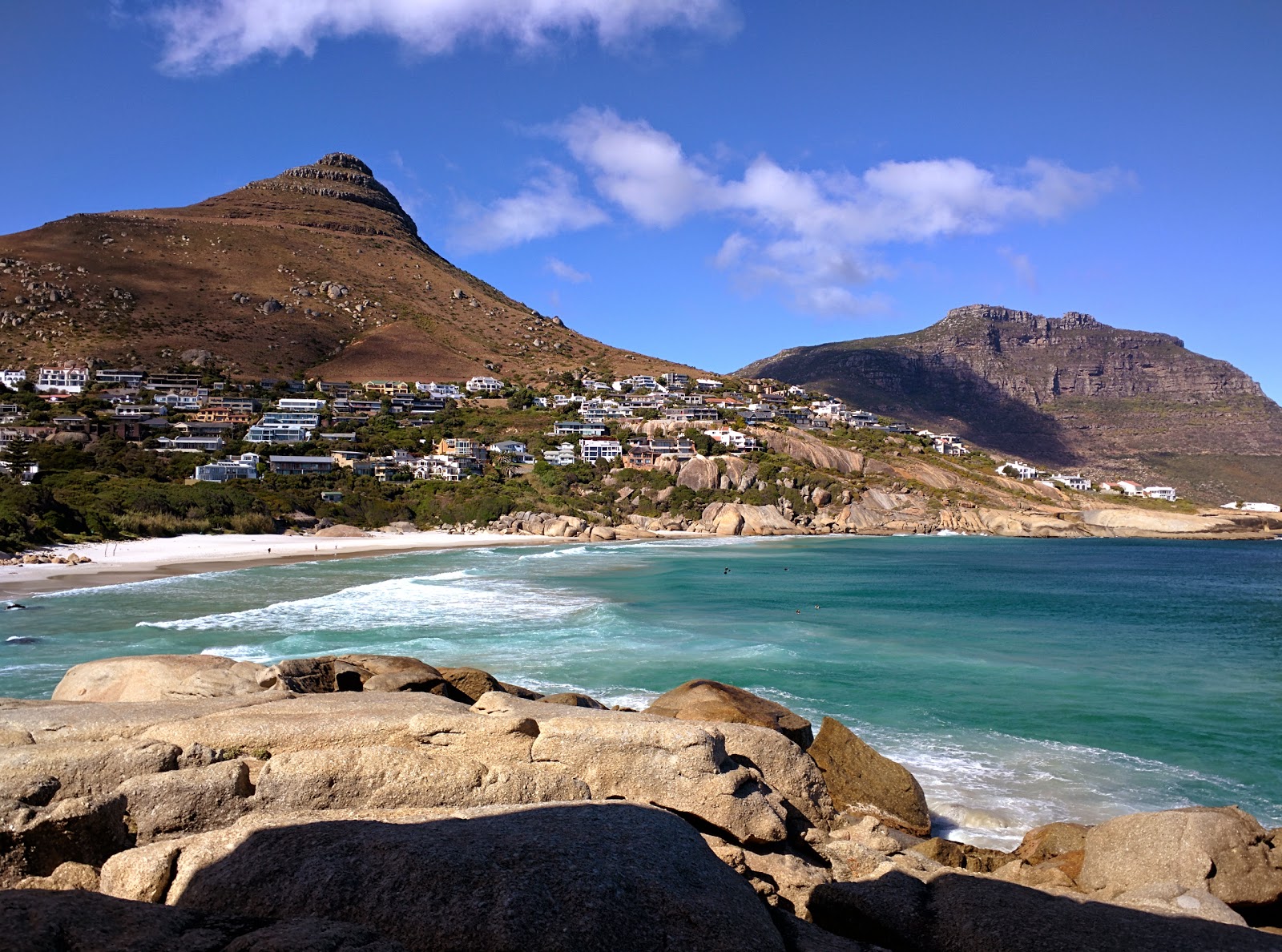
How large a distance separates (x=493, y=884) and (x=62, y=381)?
12072 cm

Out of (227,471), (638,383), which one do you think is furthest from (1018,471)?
(227,471)

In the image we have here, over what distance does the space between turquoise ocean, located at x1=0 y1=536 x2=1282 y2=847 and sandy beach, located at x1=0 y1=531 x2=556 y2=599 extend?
10.3ft

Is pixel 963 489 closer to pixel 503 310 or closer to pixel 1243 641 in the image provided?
pixel 1243 641

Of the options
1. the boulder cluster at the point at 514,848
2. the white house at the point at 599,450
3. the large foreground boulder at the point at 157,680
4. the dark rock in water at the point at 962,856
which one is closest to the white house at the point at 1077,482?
the white house at the point at 599,450

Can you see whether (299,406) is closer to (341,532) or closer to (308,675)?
(341,532)

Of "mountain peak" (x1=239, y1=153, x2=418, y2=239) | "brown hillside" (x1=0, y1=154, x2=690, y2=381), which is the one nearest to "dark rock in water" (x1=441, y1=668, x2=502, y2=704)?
"brown hillside" (x1=0, y1=154, x2=690, y2=381)

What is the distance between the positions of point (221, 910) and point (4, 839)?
6.32ft

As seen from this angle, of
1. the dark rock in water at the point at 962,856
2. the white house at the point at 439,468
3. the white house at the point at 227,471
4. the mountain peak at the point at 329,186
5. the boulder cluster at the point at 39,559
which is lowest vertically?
the boulder cluster at the point at 39,559

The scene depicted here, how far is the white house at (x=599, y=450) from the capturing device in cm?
10275

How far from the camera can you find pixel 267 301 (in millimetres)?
133875

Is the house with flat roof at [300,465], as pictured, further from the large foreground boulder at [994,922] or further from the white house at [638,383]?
the large foreground boulder at [994,922]

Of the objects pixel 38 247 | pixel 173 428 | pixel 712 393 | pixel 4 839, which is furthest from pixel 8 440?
pixel 712 393

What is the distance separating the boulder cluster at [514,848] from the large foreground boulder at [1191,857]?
0.02m

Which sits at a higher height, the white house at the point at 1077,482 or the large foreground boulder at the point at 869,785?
the white house at the point at 1077,482
